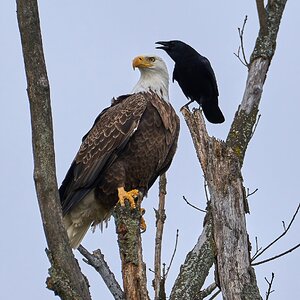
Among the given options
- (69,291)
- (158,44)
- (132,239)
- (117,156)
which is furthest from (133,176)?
(158,44)

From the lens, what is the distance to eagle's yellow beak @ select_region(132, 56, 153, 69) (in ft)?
24.7

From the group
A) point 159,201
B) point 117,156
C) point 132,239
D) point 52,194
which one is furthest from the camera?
point 117,156

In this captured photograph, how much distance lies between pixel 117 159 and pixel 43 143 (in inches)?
104

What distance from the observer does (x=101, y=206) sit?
277 inches

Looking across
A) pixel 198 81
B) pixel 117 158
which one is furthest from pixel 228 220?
pixel 198 81

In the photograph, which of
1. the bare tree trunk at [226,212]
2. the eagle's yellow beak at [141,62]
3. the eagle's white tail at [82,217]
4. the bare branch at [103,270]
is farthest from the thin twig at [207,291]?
the eagle's yellow beak at [141,62]

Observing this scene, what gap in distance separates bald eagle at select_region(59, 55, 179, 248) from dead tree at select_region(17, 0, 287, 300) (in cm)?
104

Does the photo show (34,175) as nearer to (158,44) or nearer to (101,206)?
(101,206)

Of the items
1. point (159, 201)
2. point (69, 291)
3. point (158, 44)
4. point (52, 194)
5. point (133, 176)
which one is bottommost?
point (69, 291)

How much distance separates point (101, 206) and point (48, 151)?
113 inches

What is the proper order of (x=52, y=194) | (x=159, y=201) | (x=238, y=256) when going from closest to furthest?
1. (x=52, y=194)
2. (x=238, y=256)
3. (x=159, y=201)

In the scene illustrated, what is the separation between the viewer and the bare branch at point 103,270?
5.78 m

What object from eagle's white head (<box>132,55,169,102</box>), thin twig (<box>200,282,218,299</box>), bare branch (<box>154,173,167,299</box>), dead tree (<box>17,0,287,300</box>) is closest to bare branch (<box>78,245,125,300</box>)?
dead tree (<box>17,0,287,300</box>)

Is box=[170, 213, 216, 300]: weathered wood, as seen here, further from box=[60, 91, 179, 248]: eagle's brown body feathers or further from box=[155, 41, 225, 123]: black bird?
box=[155, 41, 225, 123]: black bird
